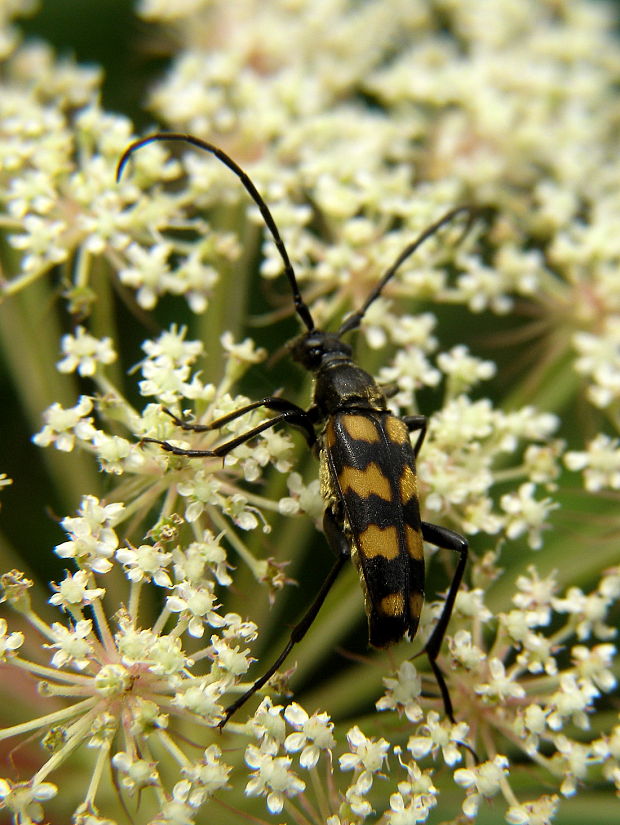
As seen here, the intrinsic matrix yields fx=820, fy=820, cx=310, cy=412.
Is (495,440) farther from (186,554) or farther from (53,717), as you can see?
(53,717)

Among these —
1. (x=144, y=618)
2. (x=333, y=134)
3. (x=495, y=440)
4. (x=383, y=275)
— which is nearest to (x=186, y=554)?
(x=144, y=618)

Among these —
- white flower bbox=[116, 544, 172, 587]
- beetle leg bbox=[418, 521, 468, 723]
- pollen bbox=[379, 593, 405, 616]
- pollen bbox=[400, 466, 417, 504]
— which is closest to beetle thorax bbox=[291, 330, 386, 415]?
pollen bbox=[400, 466, 417, 504]

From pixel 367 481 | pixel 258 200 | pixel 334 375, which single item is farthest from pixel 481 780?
pixel 258 200

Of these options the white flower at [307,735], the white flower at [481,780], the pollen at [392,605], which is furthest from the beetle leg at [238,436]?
the white flower at [481,780]

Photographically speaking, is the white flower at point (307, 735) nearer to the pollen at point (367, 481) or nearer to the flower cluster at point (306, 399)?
the flower cluster at point (306, 399)

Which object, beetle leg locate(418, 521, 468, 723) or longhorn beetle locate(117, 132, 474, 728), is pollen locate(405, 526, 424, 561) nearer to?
longhorn beetle locate(117, 132, 474, 728)
